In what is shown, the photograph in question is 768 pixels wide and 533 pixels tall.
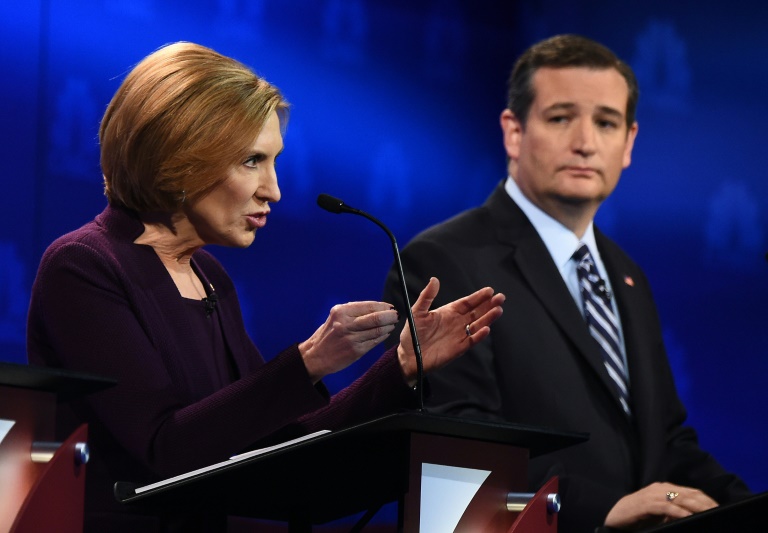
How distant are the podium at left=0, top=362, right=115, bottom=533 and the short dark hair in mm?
2156

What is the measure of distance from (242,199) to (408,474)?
2.90ft

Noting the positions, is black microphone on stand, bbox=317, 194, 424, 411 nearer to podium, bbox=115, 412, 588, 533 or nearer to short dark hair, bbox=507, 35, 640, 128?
podium, bbox=115, 412, 588, 533

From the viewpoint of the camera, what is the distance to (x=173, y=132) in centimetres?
246

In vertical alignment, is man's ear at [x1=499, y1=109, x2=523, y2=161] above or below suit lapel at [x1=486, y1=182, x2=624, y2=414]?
above

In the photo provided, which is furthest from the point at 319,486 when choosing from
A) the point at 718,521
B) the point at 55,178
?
the point at 55,178

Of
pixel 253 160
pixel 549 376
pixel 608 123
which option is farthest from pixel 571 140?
pixel 253 160

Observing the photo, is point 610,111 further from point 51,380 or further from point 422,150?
point 51,380

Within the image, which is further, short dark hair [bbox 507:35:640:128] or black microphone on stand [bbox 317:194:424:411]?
short dark hair [bbox 507:35:640:128]

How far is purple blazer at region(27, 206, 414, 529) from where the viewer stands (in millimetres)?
2178

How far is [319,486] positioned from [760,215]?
9.22 ft

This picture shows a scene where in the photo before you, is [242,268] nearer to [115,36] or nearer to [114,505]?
[115,36]

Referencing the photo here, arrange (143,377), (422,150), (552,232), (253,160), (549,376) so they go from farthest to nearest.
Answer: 1. (422,150)
2. (552,232)
3. (549,376)
4. (253,160)
5. (143,377)

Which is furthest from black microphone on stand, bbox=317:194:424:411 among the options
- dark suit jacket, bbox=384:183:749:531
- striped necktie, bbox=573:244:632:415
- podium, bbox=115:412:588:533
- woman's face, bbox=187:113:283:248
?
striped necktie, bbox=573:244:632:415

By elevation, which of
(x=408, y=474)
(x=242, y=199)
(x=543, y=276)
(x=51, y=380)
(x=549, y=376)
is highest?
(x=543, y=276)
